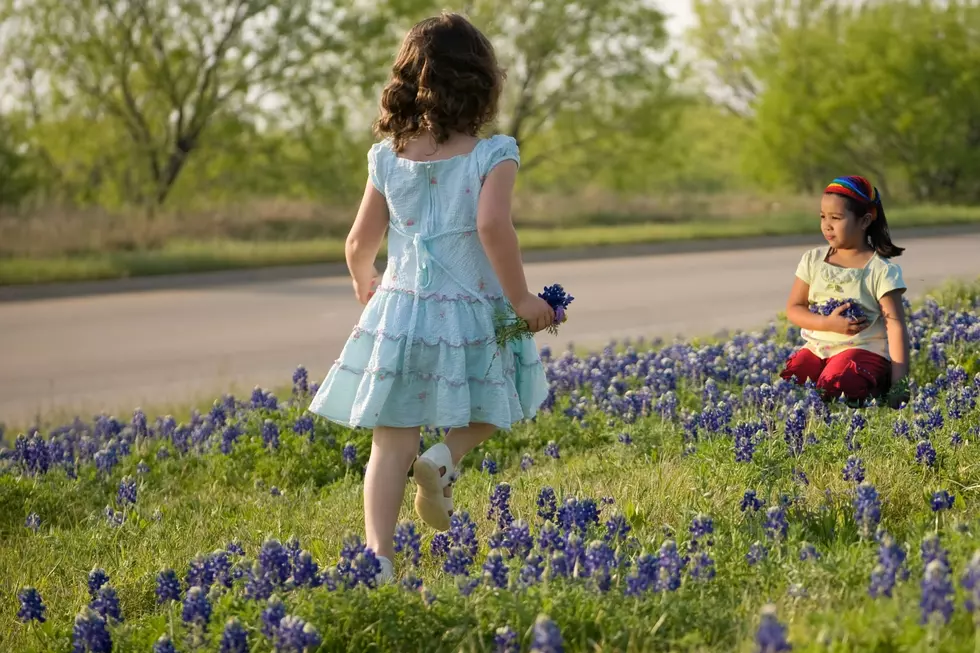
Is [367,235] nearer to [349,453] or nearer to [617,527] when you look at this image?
[617,527]

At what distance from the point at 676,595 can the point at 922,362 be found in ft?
12.3

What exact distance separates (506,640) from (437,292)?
56.0 inches

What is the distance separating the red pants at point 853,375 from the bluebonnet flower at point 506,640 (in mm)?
3210

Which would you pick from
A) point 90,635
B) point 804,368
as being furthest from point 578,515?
point 804,368

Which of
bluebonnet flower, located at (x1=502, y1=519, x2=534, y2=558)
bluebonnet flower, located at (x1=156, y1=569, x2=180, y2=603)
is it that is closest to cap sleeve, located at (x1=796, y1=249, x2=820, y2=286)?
bluebonnet flower, located at (x1=502, y1=519, x2=534, y2=558)

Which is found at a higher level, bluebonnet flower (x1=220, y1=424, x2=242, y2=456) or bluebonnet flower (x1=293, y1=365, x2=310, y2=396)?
bluebonnet flower (x1=293, y1=365, x2=310, y2=396)

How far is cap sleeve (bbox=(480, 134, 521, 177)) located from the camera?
3842 millimetres

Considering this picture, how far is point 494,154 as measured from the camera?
3.85m

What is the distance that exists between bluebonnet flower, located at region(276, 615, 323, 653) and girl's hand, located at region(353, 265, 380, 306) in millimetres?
1559

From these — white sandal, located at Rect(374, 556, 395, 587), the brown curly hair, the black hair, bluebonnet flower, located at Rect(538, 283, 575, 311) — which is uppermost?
the brown curly hair

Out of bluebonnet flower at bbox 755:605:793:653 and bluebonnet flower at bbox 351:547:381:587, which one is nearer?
bluebonnet flower at bbox 755:605:793:653

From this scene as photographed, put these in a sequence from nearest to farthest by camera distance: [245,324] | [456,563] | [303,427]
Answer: [456,563], [303,427], [245,324]

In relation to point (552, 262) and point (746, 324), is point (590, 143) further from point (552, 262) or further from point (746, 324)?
point (746, 324)

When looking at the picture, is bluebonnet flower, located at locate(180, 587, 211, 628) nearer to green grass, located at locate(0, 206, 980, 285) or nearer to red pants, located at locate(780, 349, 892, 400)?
red pants, located at locate(780, 349, 892, 400)
